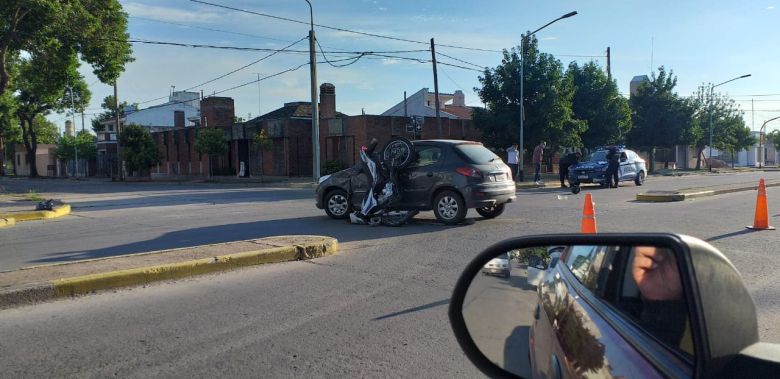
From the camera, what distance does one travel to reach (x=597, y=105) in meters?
36.3

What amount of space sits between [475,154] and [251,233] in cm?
454

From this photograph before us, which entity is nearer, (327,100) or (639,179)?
(639,179)

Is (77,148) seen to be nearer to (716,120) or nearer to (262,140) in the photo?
(262,140)

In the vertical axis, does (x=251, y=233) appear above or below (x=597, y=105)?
below

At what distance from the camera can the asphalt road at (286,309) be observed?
4219 millimetres

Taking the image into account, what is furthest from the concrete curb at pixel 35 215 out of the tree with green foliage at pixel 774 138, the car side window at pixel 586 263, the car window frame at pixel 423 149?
the tree with green foliage at pixel 774 138

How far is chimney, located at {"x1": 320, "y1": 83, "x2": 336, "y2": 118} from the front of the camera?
41000 mm

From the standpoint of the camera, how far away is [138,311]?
5.52 m

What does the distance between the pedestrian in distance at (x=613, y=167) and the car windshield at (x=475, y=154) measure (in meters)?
13.0

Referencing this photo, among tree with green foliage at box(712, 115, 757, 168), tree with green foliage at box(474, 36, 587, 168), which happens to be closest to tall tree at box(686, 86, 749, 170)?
tree with green foliage at box(712, 115, 757, 168)

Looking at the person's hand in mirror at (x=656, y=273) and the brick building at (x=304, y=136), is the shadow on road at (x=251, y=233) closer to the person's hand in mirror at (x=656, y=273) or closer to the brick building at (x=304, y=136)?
the person's hand in mirror at (x=656, y=273)

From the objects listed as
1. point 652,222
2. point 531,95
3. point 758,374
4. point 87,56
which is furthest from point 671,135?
point 758,374

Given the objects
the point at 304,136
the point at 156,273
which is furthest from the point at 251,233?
the point at 304,136

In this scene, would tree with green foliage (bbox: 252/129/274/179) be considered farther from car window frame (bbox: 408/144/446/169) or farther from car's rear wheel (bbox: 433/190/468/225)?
car's rear wheel (bbox: 433/190/468/225)
